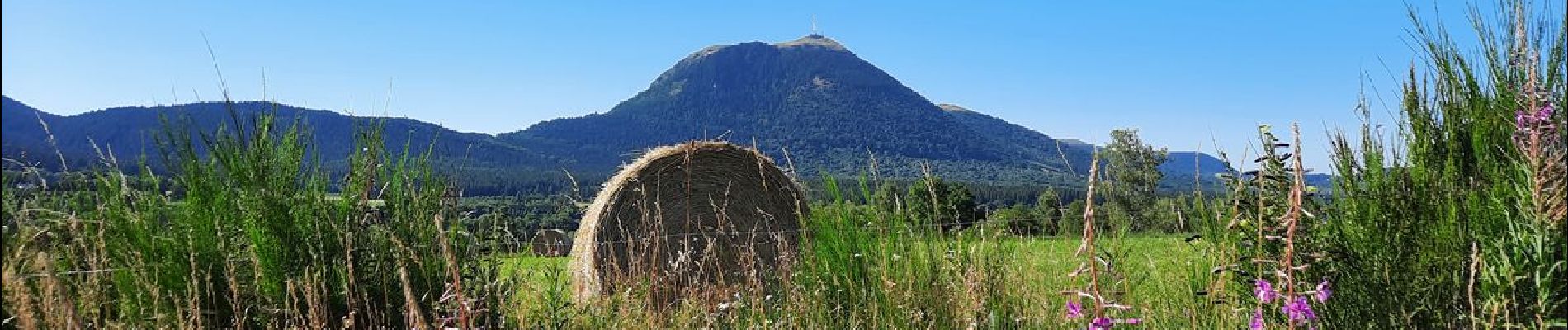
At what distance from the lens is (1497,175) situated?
10.8ft

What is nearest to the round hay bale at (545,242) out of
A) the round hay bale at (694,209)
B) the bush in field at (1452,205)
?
the round hay bale at (694,209)

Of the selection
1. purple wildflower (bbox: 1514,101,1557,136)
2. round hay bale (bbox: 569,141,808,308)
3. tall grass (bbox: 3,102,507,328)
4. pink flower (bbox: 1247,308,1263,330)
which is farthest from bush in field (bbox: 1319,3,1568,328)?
round hay bale (bbox: 569,141,808,308)

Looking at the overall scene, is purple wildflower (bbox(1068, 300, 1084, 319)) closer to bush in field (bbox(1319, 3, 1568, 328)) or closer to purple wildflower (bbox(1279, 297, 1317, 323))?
purple wildflower (bbox(1279, 297, 1317, 323))

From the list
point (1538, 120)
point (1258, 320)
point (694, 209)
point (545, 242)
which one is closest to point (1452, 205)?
point (1538, 120)

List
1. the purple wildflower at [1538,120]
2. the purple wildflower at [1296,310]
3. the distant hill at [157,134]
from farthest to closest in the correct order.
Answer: the distant hill at [157,134] → the purple wildflower at [1538,120] → the purple wildflower at [1296,310]

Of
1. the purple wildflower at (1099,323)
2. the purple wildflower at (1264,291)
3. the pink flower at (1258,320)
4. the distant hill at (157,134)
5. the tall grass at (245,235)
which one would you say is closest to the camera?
the purple wildflower at (1099,323)

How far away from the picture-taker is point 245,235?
4152 mm

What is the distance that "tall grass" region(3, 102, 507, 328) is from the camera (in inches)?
155

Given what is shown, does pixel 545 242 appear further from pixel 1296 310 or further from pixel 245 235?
pixel 1296 310

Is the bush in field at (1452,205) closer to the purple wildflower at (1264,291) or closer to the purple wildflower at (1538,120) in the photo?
the purple wildflower at (1538,120)

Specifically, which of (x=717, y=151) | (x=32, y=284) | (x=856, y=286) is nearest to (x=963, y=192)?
(x=717, y=151)

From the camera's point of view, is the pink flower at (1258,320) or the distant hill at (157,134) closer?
the pink flower at (1258,320)

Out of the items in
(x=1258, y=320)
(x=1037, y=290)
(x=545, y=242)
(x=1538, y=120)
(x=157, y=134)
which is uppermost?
(x=1538, y=120)

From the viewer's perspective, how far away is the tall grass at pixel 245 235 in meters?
3.95
